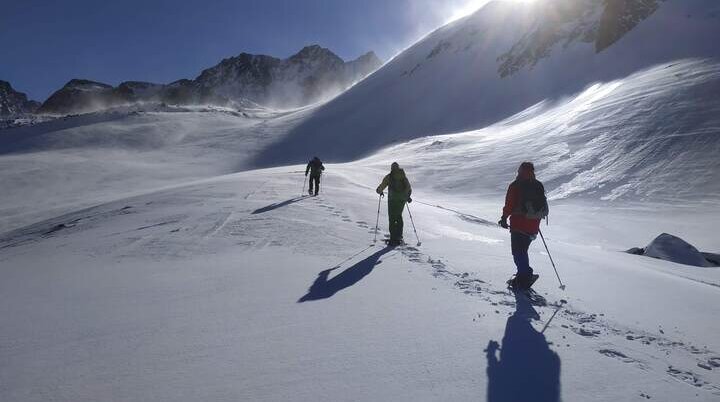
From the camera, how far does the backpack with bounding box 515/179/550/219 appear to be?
606 centimetres

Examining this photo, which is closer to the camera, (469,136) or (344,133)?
(469,136)

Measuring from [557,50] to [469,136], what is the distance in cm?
4745

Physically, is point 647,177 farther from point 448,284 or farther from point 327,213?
point 448,284

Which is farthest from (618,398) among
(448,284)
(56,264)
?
(56,264)

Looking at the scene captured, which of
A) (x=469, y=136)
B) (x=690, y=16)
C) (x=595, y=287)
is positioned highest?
(x=690, y=16)

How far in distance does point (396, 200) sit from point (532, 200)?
3716 millimetres

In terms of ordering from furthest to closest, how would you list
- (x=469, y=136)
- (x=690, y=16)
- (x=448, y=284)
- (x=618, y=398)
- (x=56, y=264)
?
(x=690, y=16) < (x=469, y=136) < (x=56, y=264) < (x=448, y=284) < (x=618, y=398)

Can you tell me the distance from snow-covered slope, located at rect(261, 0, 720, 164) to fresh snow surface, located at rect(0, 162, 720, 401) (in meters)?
50.8

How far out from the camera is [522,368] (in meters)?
3.58

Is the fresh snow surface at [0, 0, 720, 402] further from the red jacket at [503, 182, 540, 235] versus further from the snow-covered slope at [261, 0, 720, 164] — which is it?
the snow-covered slope at [261, 0, 720, 164]

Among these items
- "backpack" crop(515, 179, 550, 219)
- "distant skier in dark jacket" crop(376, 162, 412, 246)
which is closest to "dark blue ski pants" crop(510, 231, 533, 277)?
"backpack" crop(515, 179, 550, 219)

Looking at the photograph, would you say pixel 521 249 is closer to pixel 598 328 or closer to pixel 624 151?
pixel 598 328

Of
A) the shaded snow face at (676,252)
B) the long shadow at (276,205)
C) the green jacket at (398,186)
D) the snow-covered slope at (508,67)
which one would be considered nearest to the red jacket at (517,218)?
the green jacket at (398,186)

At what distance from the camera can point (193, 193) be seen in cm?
1578
